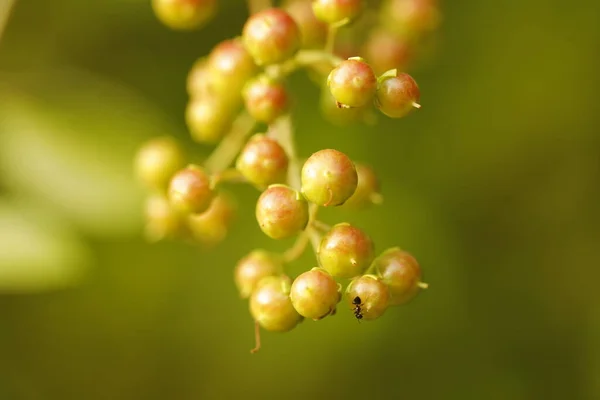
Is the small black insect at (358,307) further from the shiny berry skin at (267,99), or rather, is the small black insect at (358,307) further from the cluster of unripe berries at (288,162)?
the shiny berry skin at (267,99)

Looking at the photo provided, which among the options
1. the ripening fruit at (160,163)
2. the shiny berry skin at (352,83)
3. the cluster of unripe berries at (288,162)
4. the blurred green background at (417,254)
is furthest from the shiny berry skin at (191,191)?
the blurred green background at (417,254)

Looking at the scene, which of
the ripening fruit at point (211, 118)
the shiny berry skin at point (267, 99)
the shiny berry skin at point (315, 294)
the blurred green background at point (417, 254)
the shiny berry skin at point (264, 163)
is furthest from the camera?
the blurred green background at point (417, 254)

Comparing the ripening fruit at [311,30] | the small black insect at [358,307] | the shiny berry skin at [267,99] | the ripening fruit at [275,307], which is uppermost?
the ripening fruit at [311,30]

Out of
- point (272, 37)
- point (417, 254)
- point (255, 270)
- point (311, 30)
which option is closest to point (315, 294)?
point (255, 270)

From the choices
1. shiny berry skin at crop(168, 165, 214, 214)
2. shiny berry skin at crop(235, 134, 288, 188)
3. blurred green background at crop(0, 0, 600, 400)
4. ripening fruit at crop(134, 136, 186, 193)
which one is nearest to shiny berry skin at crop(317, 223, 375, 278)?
shiny berry skin at crop(235, 134, 288, 188)

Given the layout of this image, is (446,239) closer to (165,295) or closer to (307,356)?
(307,356)

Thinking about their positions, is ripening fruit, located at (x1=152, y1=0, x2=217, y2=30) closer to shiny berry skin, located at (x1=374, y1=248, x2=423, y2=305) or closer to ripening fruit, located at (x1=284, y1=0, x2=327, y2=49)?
ripening fruit, located at (x1=284, y1=0, x2=327, y2=49)

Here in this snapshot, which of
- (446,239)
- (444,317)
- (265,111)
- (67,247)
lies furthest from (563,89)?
(67,247)
